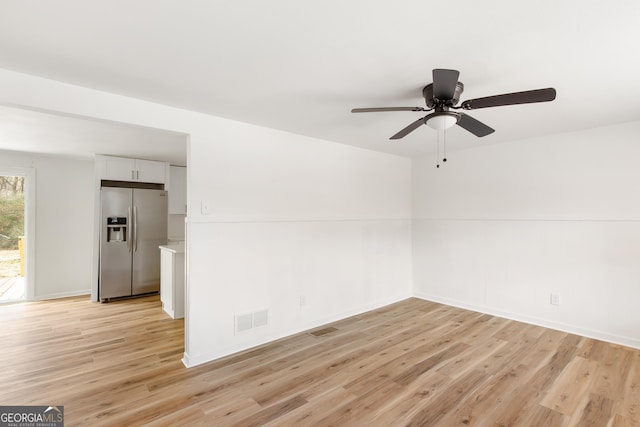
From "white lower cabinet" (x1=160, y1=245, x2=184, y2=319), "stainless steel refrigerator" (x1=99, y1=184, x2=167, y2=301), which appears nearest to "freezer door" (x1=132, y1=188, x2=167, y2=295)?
"stainless steel refrigerator" (x1=99, y1=184, x2=167, y2=301)

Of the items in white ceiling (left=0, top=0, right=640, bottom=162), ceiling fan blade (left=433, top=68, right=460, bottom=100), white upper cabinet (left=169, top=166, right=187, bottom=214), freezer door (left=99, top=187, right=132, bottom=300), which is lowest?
freezer door (left=99, top=187, right=132, bottom=300)

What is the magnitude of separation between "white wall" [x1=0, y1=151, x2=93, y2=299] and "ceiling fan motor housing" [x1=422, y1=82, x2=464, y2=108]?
558 centimetres

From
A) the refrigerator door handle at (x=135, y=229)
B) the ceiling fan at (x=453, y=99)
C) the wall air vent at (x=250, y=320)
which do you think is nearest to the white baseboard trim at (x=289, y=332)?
the wall air vent at (x=250, y=320)

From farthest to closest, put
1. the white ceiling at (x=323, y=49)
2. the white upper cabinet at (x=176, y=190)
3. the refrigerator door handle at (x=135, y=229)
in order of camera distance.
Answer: the white upper cabinet at (x=176, y=190), the refrigerator door handle at (x=135, y=229), the white ceiling at (x=323, y=49)

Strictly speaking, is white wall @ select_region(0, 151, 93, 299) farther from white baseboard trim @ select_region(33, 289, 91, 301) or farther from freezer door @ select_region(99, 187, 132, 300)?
freezer door @ select_region(99, 187, 132, 300)

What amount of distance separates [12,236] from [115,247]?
57.6 inches

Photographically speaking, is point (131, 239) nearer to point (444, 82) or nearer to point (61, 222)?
point (61, 222)

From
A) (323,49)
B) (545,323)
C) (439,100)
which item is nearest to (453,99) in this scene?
(439,100)

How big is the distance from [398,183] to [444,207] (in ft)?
2.51

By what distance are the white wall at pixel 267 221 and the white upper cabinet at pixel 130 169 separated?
117 inches

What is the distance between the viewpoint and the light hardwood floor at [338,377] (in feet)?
6.63

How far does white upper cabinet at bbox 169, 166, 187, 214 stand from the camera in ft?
18.2

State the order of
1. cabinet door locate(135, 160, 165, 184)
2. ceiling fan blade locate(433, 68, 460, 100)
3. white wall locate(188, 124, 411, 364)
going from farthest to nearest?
cabinet door locate(135, 160, 165, 184) → white wall locate(188, 124, 411, 364) → ceiling fan blade locate(433, 68, 460, 100)

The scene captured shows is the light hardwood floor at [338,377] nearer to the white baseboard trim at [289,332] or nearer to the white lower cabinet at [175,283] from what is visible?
→ the white baseboard trim at [289,332]
